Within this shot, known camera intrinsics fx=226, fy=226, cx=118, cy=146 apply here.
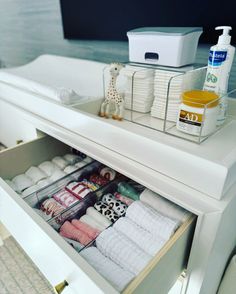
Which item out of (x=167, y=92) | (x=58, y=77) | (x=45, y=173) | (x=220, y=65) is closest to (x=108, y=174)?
(x=45, y=173)

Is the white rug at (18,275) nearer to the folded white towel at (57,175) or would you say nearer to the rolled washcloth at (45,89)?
the folded white towel at (57,175)

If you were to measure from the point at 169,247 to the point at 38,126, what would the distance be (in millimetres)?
648

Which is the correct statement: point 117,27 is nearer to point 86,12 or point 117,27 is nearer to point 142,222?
point 86,12

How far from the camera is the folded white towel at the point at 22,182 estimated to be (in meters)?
0.84

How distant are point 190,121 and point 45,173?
0.61m

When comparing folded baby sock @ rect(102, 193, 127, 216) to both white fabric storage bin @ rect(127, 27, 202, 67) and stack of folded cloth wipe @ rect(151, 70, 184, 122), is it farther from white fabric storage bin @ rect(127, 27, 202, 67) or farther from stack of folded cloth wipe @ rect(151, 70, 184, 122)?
white fabric storage bin @ rect(127, 27, 202, 67)

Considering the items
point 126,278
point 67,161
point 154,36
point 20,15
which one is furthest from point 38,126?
point 20,15

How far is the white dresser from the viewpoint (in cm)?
44

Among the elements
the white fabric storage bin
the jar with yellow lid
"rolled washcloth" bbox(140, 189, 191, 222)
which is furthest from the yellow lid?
"rolled washcloth" bbox(140, 189, 191, 222)

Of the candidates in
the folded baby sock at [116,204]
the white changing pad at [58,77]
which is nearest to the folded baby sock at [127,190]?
the folded baby sock at [116,204]

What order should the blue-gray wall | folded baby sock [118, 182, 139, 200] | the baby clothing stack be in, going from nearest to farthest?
the baby clothing stack → folded baby sock [118, 182, 139, 200] → the blue-gray wall

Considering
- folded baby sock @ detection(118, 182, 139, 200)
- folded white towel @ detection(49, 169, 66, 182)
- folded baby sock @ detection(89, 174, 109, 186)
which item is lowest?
folded white towel @ detection(49, 169, 66, 182)

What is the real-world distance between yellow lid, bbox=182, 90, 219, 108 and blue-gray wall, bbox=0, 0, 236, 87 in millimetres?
330

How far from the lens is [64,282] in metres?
0.49
